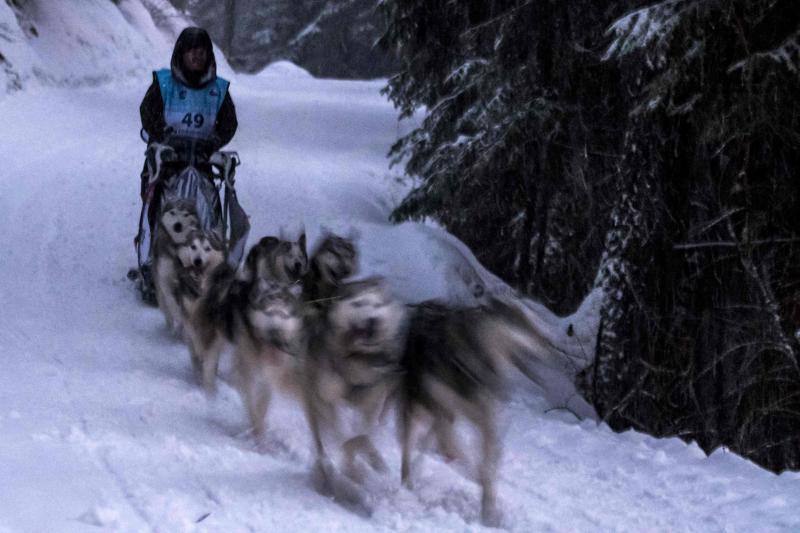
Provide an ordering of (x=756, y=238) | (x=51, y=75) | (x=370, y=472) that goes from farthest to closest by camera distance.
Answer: (x=51, y=75), (x=756, y=238), (x=370, y=472)

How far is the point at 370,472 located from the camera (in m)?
4.96

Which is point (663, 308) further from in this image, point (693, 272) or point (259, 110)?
point (259, 110)

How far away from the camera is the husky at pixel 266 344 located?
15.9ft

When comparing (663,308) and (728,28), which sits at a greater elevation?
(728,28)

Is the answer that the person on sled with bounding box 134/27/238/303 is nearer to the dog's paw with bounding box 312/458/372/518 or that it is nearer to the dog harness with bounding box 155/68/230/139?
the dog harness with bounding box 155/68/230/139

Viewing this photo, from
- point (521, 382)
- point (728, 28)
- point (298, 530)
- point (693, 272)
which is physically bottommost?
point (521, 382)

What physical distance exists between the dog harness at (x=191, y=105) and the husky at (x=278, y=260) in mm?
2091

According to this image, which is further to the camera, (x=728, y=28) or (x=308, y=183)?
(x=308, y=183)

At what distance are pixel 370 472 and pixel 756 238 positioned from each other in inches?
135

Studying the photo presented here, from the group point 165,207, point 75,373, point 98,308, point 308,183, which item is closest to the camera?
point 75,373

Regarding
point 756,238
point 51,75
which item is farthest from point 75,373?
point 51,75

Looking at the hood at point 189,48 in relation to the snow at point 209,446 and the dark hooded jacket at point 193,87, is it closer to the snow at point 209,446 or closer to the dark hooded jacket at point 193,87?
the dark hooded jacket at point 193,87

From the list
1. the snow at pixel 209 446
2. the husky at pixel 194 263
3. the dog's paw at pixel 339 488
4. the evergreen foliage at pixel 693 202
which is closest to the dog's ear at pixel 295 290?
the snow at pixel 209 446

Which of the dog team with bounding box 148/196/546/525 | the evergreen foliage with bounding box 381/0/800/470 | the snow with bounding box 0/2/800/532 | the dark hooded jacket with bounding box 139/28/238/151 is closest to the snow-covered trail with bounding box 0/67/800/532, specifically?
the snow with bounding box 0/2/800/532
